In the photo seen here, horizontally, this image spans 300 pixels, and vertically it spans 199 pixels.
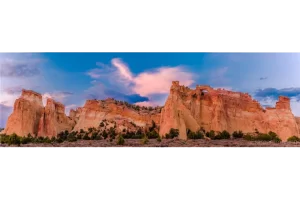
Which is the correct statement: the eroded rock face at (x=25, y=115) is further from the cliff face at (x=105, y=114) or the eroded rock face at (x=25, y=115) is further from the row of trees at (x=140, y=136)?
the cliff face at (x=105, y=114)

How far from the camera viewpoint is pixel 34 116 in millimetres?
24453

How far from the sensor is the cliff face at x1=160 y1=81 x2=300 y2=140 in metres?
22.9

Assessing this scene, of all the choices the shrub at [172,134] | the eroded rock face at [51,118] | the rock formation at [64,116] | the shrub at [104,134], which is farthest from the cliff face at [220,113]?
the eroded rock face at [51,118]

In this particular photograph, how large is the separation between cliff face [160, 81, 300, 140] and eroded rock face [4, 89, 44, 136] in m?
11.1

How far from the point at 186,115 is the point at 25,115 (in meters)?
13.7

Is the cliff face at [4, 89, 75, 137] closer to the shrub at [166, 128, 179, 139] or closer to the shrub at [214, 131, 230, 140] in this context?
the shrub at [166, 128, 179, 139]

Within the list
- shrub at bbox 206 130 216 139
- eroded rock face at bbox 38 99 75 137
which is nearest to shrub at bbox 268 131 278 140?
Answer: shrub at bbox 206 130 216 139
